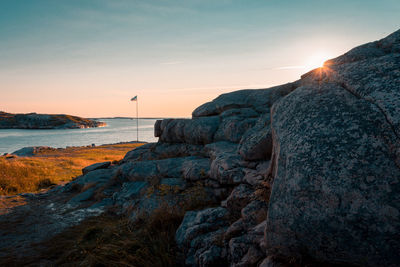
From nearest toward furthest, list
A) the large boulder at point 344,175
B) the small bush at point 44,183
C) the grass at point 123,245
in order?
the large boulder at point 344,175, the grass at point 123,245, the small bush at point 44,183

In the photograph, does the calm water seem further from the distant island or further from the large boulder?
the large boulder

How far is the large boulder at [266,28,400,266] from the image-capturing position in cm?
243

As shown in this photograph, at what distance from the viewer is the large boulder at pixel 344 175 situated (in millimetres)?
2432

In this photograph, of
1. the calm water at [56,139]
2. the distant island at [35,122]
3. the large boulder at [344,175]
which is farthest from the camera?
the distant island at [35,122]

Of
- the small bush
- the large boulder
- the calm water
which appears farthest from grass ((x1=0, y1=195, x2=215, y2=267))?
the calm water

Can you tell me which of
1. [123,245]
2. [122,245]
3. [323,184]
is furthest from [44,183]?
[323,184]

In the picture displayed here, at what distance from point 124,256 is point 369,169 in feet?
13.7

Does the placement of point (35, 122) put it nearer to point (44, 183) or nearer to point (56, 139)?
point (56, 139)

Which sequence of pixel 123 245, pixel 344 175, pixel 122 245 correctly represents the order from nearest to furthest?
pixel 344 175 → pixel 123 245 → pixel 122 245

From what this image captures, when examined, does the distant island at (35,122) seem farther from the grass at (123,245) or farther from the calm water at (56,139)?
the grass at (123,245)

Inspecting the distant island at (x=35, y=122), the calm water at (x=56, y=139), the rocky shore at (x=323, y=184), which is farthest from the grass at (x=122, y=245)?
the distant island at (x=35, y=122)

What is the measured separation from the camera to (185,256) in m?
4.18

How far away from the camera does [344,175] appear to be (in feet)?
8.79

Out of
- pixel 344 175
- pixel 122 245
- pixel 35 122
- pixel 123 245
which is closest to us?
pixel 344 175
